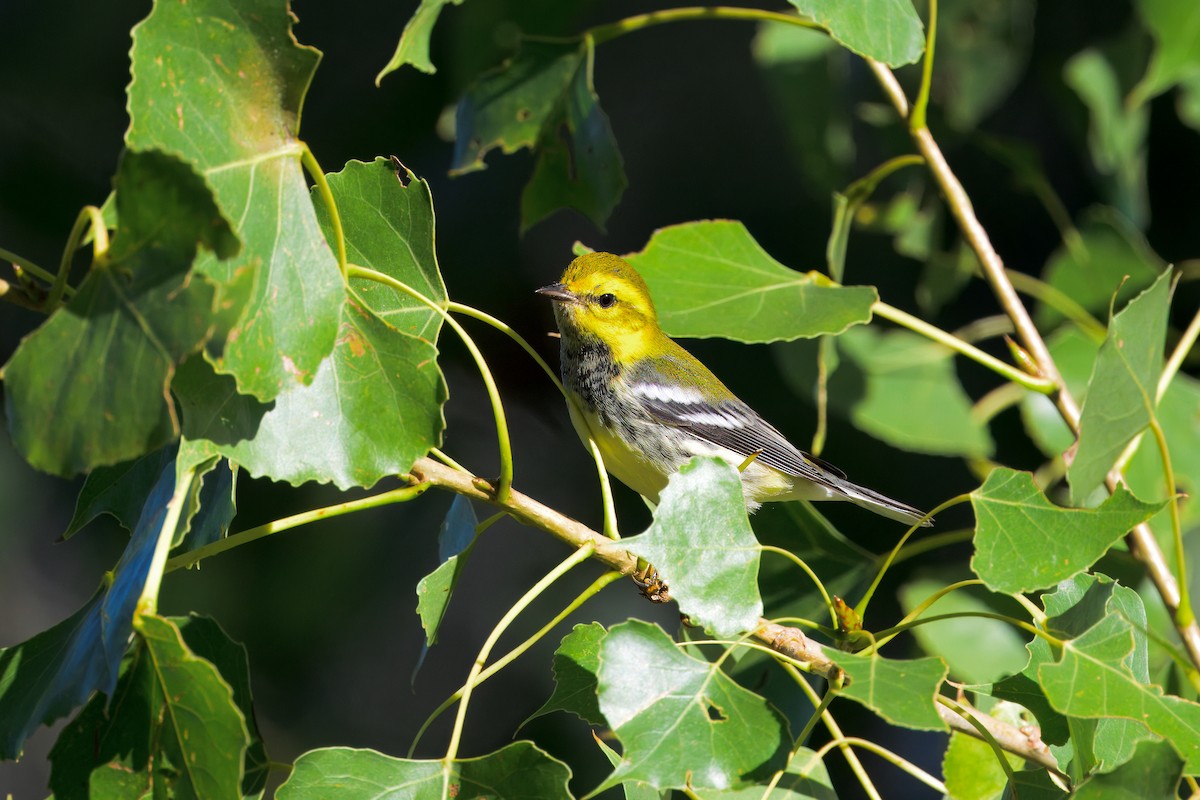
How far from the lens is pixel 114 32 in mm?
4285

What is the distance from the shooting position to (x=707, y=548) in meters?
1.45

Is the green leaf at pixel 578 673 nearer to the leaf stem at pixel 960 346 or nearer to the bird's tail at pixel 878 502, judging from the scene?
the leaf stem at pixel 960 346

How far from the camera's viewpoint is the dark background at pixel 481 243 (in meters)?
3.63

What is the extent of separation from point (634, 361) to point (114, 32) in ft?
8.40

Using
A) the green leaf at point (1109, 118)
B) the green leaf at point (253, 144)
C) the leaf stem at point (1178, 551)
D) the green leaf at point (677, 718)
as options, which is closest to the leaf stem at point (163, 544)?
the green leaf at point (253, 144)

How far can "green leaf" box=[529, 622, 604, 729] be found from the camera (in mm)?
1607

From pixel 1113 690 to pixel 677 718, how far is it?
0.53 m

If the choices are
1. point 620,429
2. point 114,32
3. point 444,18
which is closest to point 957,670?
point 620,429

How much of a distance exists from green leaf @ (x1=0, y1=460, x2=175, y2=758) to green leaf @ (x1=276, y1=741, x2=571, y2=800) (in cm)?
27

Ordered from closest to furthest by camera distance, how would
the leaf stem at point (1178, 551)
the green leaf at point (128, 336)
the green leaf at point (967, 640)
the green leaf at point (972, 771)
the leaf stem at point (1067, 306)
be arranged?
1. the green leaf at point (128, 336)
2. the leaf stem at point (1178, 551)
3. the green leaf at point (972, 771)
4. the green leaf at point (967, 640)
5. the leaf stem at point (1067, 306)

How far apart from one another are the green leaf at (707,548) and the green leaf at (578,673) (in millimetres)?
227

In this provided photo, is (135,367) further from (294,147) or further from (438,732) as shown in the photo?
(438,732)

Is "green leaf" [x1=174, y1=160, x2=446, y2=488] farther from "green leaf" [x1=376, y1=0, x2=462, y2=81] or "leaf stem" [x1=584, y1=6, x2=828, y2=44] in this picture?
"leaf stem" [x1=584, y1=6, x2=828, y2=44]

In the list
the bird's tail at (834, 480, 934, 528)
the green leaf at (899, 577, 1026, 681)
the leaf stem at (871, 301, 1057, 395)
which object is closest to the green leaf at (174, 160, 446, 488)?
the leaf stem at (871, 301, 1057, 395)
